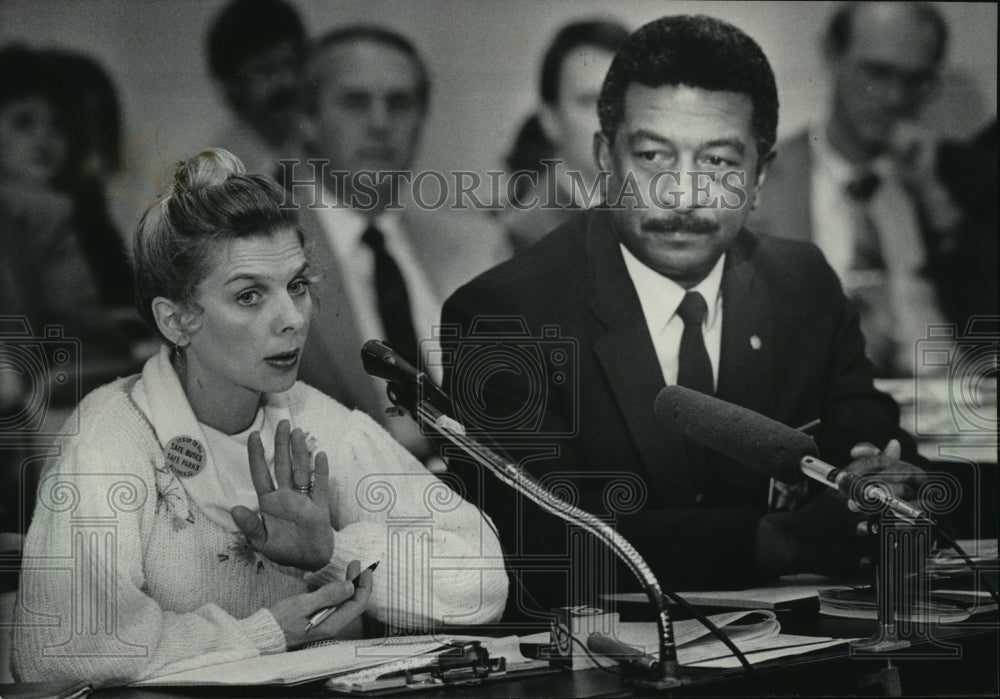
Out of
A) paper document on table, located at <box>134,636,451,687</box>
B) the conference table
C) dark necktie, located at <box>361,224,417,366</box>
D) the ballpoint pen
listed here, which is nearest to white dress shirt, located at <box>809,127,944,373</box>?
the conference table

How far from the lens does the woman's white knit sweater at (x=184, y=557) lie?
2.91m

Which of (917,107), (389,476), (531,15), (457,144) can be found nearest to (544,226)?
(457,144)

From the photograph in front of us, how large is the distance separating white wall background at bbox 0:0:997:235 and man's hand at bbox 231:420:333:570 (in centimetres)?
71

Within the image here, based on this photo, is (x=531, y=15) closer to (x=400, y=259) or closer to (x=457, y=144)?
(x=457, y=144)

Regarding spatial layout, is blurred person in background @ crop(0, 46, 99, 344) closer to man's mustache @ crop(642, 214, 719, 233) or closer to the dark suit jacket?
the dark suit jacket

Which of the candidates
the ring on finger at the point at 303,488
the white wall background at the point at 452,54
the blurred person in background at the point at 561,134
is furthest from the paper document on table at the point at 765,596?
the white wall background at the point at 452,54

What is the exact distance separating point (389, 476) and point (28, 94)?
135 cm

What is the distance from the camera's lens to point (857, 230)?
3.64 metres

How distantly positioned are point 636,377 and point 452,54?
39.4 inches

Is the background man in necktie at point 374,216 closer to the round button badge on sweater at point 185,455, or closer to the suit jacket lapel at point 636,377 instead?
the suit jacket lapel at point 636,377

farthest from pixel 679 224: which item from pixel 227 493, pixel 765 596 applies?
pixel 227 493

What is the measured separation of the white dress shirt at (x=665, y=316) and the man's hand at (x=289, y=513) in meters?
0.98

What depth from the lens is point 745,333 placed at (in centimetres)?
351

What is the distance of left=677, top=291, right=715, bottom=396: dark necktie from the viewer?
3445 mm
